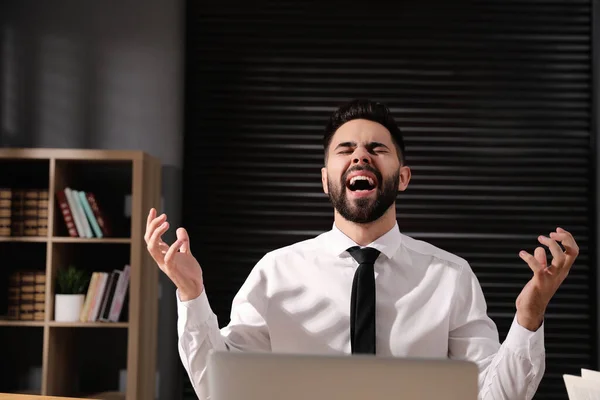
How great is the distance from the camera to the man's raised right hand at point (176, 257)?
1.70 metres

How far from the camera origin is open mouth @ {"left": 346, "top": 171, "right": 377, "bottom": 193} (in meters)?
2.18

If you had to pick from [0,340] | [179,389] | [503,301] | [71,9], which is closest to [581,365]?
[503,301]

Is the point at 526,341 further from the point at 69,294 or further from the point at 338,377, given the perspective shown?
the point at 69,294

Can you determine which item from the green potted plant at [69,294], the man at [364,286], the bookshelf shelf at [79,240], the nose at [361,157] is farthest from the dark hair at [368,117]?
the green potted plant at [69,294]

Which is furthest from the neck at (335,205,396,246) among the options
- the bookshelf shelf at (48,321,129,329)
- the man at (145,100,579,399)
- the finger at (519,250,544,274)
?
the bookshelf shelf at (48,321,129,329)

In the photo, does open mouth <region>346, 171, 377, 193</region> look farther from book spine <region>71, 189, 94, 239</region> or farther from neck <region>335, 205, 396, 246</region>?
book spine <region>71, 189, 94, 239</region>

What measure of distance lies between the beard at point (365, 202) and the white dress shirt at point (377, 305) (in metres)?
0.11

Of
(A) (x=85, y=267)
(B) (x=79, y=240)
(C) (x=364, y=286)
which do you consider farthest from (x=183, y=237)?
(A) (x=85, y=267)

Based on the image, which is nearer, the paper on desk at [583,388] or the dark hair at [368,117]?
the paper on desk at [583,388]

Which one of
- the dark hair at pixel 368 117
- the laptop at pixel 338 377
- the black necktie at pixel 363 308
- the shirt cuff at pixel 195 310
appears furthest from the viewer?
the dark hair at pixel 368 117

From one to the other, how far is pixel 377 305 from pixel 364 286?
11cm

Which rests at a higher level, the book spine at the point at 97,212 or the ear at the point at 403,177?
the ear at the point at 403,177

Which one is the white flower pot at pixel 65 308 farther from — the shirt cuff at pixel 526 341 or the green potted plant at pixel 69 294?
the shirt cuff at pixel 526 341

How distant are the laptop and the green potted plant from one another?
2.37 metres
